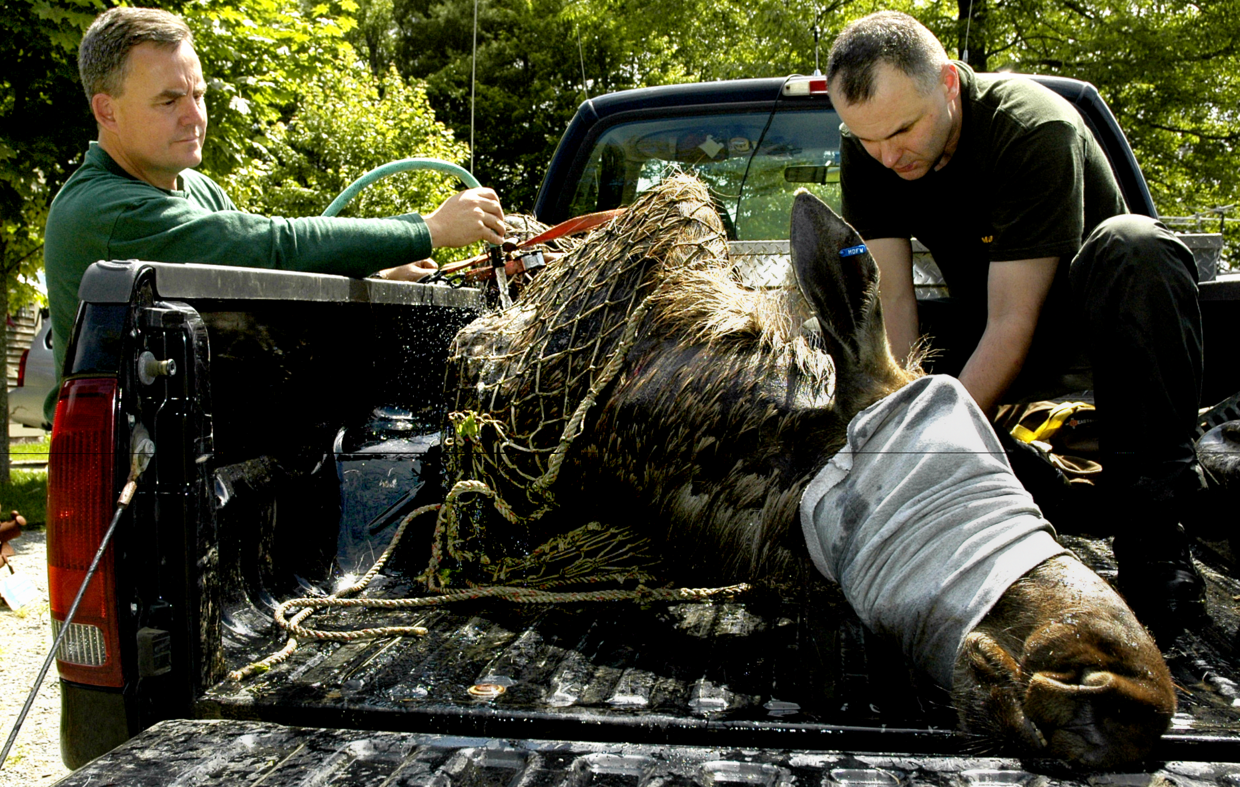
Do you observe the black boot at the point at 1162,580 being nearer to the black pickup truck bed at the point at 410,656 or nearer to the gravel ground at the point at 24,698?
the black pickup truck bed at the point at 410,656

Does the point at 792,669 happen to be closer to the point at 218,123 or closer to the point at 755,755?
the point at 755,755

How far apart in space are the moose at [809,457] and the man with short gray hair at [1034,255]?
0.56m

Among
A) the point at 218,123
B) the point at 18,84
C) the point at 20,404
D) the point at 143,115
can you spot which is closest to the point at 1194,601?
the point at 143,115

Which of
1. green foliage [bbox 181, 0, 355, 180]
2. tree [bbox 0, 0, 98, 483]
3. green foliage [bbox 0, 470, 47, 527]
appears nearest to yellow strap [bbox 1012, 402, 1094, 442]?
green foliage [bbox 0, 470, 47, 527]

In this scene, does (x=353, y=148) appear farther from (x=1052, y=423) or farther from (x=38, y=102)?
(x=1052, y=423)

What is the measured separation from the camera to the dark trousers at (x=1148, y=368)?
2.33 meters

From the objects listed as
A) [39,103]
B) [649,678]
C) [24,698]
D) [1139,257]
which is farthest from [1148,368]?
[39,103]

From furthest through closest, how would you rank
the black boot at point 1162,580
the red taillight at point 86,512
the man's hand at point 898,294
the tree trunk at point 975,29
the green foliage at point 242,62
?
the tree trunk at point 975,29
the green foliage at point 242,62
the man's hand at point 898,294
the black boot at point 1162,580
the red taillight at point 86,512

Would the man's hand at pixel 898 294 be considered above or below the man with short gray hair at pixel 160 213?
below

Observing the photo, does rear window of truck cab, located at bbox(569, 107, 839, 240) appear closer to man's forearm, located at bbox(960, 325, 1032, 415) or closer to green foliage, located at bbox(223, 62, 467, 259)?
man's forearm, located at bbox(960, 325, 1032, 415)

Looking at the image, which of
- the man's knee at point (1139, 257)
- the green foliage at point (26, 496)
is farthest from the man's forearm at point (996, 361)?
the green foliage at point (26, 496)

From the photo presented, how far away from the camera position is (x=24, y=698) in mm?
4582

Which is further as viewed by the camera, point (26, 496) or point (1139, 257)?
point (26, 496)

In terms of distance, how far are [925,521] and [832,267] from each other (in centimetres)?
57
